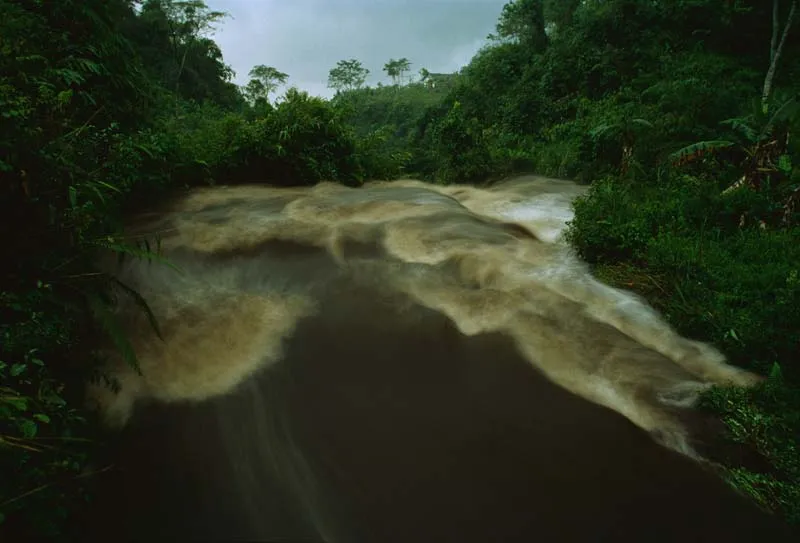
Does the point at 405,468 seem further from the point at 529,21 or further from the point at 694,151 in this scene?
the point at 529,21

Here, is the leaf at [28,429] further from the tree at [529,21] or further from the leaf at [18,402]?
the tree at [529,21]

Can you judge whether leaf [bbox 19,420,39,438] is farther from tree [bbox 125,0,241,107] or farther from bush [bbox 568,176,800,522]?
tree [bbox 125,0,241,107]

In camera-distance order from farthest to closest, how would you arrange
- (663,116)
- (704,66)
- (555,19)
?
(555,19), (704,66), (663,116)

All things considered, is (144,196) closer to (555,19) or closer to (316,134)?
(316,134)

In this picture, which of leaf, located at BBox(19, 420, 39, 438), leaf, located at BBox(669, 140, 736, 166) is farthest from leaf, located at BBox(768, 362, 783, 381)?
leaf, located at BBox(669, 140, 736, 166)

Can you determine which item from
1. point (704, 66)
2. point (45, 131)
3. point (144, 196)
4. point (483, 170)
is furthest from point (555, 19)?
point (45, 131)
